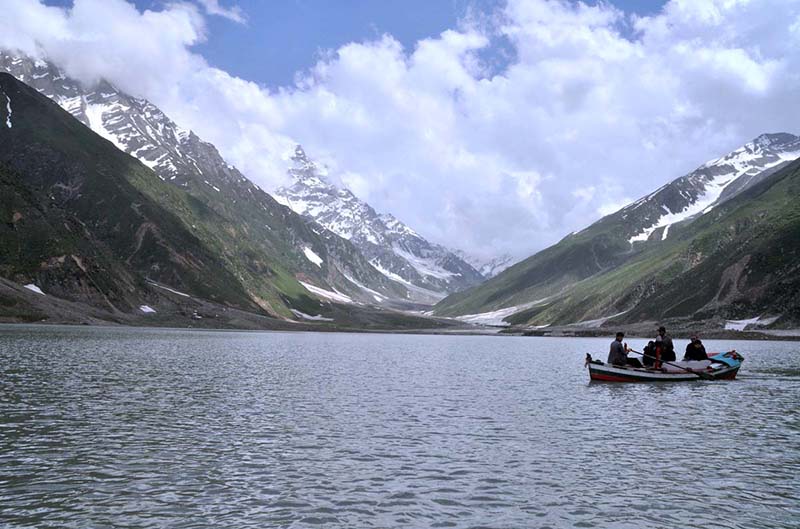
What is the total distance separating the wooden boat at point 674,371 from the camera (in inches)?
2519

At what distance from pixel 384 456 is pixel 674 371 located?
153ft

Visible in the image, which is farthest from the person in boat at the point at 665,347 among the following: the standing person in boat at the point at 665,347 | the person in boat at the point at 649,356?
the person in boat at the point at 649,356

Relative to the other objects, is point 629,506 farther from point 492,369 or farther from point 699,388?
point 492,369

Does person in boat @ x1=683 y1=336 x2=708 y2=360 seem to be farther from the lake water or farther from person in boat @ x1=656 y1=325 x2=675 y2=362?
the lake water

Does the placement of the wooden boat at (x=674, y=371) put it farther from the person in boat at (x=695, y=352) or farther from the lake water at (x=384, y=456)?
the lake water at (x=384, y=456)

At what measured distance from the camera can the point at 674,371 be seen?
6600cm

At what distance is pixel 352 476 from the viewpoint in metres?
25.6

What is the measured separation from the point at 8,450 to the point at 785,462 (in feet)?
111

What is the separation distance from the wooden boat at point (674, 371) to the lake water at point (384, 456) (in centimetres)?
769

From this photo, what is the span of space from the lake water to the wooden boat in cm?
769

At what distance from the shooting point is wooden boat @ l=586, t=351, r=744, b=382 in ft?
210

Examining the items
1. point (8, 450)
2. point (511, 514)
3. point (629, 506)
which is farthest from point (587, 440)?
point (8, 450)

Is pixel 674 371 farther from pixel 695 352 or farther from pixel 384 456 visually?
pixel 384 456

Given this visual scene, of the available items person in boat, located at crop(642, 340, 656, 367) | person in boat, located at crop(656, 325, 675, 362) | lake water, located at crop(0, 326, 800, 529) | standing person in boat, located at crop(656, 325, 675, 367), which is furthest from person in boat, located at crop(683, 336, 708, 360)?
lake water, located at crop(0, 326, 800, 529)
